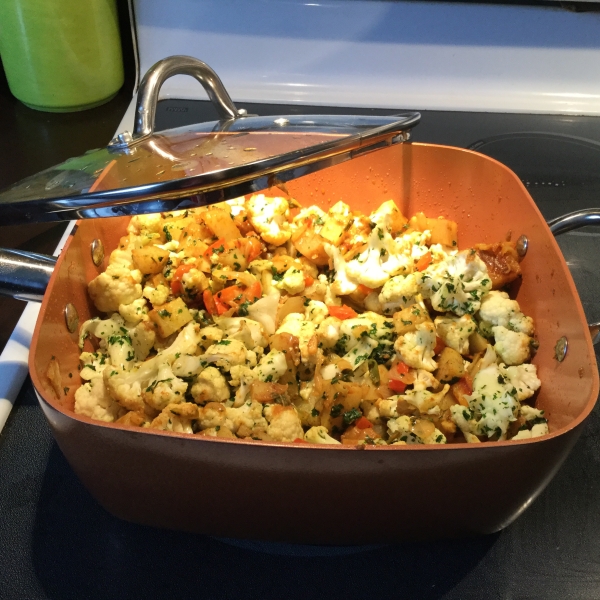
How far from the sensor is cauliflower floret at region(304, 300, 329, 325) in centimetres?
85

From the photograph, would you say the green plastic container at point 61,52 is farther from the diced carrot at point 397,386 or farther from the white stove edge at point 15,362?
the diced carrot at point 397,386

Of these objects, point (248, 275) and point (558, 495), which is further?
point (248, 275)

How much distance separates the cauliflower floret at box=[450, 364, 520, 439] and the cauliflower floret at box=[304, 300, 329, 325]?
238 millimetres

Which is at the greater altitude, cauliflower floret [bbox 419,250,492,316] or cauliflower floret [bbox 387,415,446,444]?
cauliflower floret [bbox 419,250,492,316]

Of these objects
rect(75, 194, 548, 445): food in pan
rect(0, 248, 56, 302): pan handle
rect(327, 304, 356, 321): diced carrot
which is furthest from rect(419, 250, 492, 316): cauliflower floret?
rect(0, 248, 56, 302): pan handle

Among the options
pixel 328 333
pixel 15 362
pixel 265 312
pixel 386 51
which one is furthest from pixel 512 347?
pixel 386 51

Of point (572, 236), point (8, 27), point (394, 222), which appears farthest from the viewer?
point (8, 27)

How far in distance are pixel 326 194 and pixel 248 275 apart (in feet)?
0.82

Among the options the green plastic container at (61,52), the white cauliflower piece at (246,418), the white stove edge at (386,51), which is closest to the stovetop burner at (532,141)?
the white stove edge at (386,51)

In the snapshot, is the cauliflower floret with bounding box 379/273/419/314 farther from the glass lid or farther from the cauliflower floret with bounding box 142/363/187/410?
the cauliflower floret with bounding box 142/363/187/410

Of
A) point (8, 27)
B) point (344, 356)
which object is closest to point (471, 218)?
point (344, 356)

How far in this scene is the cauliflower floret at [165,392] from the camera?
2.21 ft

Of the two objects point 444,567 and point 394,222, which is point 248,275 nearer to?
point 394,222

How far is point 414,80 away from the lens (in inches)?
57.1
